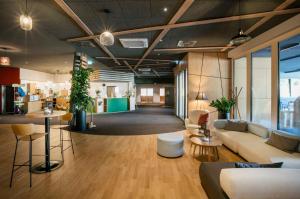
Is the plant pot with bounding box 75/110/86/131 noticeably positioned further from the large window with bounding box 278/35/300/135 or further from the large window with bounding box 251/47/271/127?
the large window with bounding box 278/35/300/135

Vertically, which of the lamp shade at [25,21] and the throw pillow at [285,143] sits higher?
the lamp shade at [25,21]

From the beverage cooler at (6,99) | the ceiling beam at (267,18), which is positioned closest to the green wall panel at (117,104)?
the beverage cooler at (6,99)

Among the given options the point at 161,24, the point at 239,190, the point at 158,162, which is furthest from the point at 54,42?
the point at 239,190

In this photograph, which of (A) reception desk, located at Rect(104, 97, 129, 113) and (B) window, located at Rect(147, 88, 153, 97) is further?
(B) window, located at Rect(147, 88, 153, 97)

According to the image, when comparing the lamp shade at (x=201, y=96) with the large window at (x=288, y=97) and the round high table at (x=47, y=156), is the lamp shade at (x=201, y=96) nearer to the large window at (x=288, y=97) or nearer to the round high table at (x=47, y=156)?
the large window at (x=288, y=97)

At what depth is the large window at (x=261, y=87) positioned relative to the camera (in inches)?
196

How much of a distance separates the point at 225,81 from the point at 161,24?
4.18 metres

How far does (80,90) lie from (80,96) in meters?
0.23

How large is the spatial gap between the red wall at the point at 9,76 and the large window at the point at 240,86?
12645 mm

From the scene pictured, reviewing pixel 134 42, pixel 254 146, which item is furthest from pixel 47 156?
pixel 254 146

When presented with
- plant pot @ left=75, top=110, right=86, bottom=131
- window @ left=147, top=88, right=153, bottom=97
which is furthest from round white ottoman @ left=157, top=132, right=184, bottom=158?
window @ left=147, top=88, right=153, bottom=97

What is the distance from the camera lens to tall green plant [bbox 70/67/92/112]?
6348 mm

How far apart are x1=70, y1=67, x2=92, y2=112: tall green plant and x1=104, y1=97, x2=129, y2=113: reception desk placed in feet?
18.5

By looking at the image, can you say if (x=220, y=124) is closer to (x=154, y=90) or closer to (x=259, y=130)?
(x=259, y=130)
